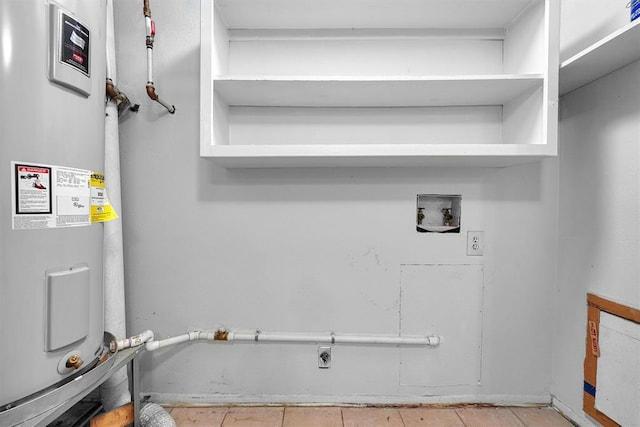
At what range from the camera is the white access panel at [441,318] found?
144 centimetres

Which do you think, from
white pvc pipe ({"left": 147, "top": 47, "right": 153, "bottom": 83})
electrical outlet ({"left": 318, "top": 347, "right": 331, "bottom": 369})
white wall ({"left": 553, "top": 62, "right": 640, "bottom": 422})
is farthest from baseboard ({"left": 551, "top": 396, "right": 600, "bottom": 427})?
white pvc pipe ({"left": 147, "top": 47, "right": 153, "bottom": 83})

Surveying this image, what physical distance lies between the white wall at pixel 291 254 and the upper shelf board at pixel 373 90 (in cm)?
30

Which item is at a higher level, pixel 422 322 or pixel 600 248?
pixel 600 248

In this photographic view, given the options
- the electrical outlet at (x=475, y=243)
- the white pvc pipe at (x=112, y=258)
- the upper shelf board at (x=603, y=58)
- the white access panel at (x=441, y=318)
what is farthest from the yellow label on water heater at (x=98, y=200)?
the upper shelf board at (x=603, y=58)

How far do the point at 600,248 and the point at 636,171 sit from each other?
0.32 metres

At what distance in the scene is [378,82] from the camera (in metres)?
1.14

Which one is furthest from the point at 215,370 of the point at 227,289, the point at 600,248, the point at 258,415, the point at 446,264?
the point at 600,248

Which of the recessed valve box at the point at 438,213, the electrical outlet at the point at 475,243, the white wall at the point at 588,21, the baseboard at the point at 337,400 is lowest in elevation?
the baseboard at the point at 337,400

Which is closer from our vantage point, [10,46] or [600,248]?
[10,46]

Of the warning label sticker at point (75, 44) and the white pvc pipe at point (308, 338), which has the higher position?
the warning label sticker at point (75, 44)

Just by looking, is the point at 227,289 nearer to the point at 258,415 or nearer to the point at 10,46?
the point at 258,415

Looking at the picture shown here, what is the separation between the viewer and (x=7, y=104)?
0.69m

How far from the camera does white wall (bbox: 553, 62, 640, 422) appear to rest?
1117 millimetres

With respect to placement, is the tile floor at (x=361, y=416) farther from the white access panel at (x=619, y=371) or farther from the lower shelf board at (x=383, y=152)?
the lower shelf board at (x=383, y=152)
